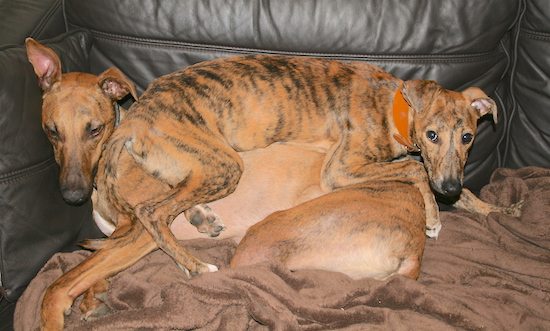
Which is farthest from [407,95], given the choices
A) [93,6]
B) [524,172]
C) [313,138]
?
[93,6]

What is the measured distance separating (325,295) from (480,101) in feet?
5.38

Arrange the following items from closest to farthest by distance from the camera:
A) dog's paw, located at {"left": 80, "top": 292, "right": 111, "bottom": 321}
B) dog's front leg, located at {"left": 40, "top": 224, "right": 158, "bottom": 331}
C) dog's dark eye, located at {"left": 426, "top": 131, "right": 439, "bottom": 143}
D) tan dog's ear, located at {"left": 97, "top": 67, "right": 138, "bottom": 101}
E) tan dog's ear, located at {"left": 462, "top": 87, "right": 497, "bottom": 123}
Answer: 1. dog's front leg, located at {"left": 40, "top": 224, "right": 158, "bottom": 331}
2. dog's paw, located at {"left": 80, "top": 292, "right": 111, "bottom": 321}
3. tan dog's ear, located at {"left": 97, "top": 67, "right": 138, "bottom": 101}
4. dog's dark eye, located at {"left": 426, "top": 131, "right": 439, "bottom": 143}
5. tan dog's ear, located at {"left": 462, "top": 87, "right": 497, "bottom": 123}

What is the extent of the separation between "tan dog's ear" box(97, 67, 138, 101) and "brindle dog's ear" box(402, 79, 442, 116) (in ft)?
5.19

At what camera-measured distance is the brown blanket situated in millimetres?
1923

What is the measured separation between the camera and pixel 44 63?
7.99 ft

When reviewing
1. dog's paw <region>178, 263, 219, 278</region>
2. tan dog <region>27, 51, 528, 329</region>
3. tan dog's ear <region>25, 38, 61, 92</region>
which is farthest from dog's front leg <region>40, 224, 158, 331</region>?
tan dog's ear <region>25, 38, 61, 92</region>

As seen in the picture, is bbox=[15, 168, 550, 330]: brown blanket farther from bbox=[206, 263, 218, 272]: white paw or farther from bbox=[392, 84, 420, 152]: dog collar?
bbox=[392, 84, 420, 152]: dog collar

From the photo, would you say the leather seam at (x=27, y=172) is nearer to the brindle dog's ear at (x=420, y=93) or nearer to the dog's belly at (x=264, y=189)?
the dog's belly at (x=264, y=189)

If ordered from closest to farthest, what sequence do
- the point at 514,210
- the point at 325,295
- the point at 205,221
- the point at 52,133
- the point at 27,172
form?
the point at 325,295 → the point at 27,172 → the point at 52,133 → the point at 205,221 → the point at 514,210

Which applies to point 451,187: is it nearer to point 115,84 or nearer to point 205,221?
point 205,221

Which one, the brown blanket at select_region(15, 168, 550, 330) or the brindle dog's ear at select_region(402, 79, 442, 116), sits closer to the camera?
the brown blanket at select_region(15, 168, 550, 330)

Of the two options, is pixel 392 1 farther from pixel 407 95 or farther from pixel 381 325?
pixel 381 325

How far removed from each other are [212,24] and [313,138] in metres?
0.96

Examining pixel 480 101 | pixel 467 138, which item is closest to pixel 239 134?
pixel 467 138
